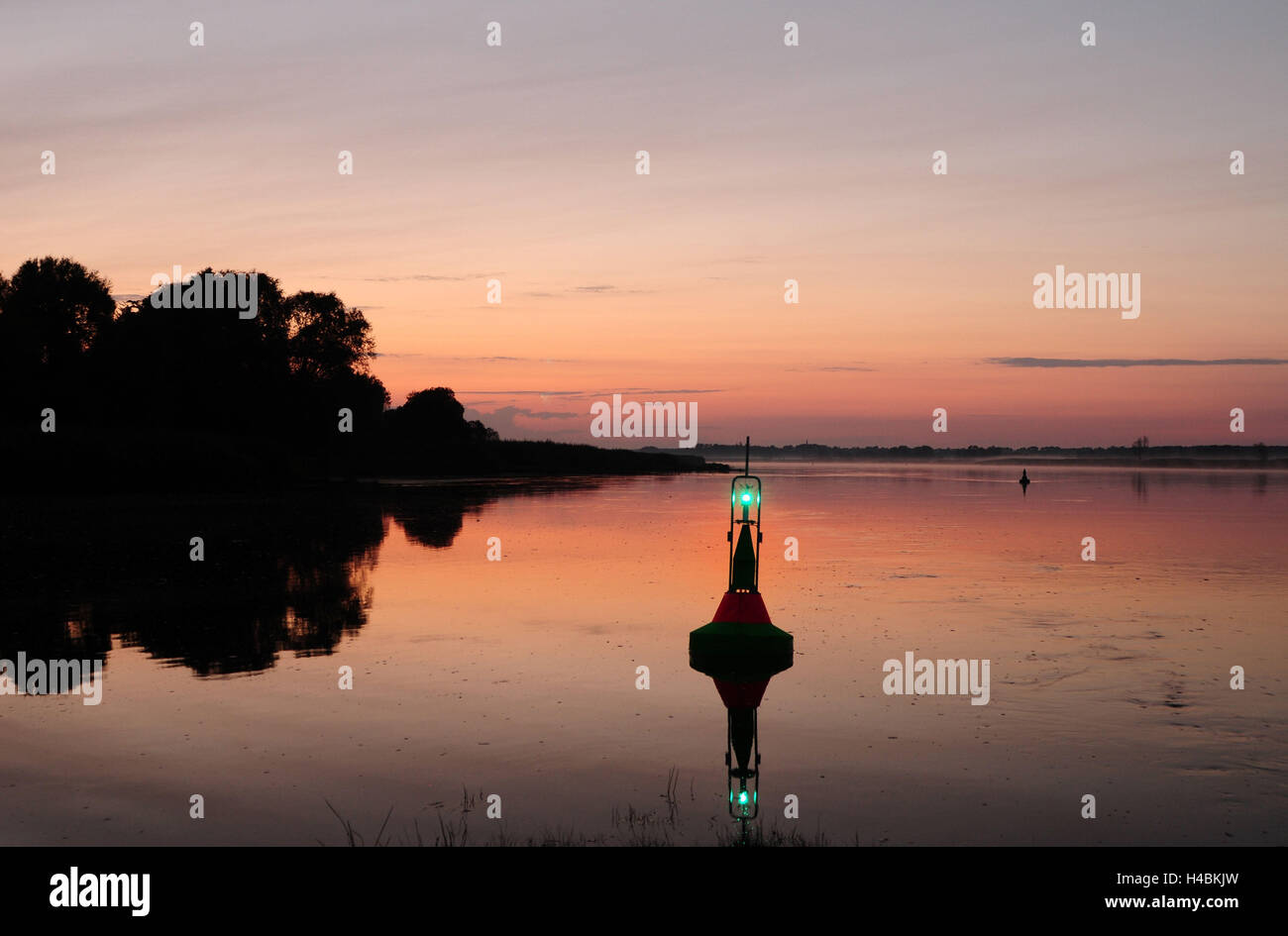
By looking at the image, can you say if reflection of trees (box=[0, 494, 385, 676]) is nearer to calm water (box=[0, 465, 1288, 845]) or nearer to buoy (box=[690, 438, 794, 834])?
calm water (box=[0, 465, 1288, 845])

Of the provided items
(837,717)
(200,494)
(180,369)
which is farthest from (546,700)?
(180,369)

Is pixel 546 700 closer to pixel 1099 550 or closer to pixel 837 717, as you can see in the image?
pixel 837 717

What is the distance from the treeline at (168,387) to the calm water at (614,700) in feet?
94.1

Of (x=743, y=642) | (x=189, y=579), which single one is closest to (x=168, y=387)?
(x=189, y=579)

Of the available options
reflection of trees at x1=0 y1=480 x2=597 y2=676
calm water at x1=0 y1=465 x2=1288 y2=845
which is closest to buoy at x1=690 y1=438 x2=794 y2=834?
calm water at x1=0 y1=465 x2=1288 y2=845

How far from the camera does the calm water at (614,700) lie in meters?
8.23

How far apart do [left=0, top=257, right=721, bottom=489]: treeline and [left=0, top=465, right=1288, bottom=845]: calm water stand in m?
28.7

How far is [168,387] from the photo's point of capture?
68.4 metres

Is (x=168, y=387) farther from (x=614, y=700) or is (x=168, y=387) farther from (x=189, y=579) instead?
(x=614, y=700)

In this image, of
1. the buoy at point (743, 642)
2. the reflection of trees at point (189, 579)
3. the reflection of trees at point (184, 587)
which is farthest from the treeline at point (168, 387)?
the buoy at point (743, 642)

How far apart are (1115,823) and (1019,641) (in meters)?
7.70

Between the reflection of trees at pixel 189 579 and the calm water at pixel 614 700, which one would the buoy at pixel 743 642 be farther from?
the reflection of trees at pixel 189 579

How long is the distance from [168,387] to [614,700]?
64356 mm
